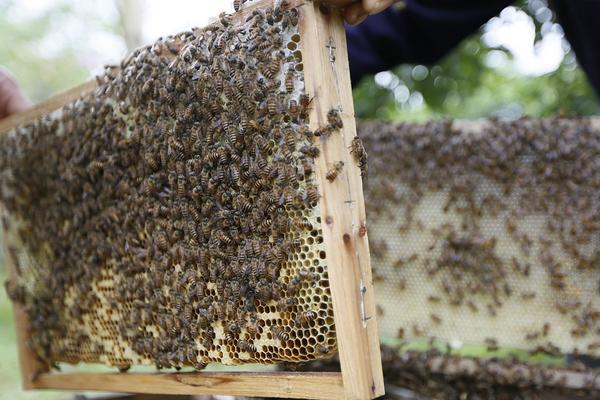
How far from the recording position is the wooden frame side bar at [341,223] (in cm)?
184

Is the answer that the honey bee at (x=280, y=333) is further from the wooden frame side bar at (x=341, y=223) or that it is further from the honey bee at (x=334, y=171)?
the honey bee at (x=334, y=171)

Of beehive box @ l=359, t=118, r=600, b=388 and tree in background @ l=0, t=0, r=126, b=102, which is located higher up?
tree in background @ l=0, t=0, r=126, b=102

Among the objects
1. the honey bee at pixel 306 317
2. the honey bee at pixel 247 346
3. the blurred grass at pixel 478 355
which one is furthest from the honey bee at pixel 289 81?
the blurred grass at pixel 478 355

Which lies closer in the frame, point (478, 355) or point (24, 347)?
point (24, 347)

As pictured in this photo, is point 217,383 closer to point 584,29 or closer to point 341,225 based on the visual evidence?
point 341,225

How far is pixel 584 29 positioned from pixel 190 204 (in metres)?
2.93

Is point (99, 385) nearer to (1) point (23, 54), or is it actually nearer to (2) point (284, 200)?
(2) point (284, 200)

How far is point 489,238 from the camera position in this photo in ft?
11.5

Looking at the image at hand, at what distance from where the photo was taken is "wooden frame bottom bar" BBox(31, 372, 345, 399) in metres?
1.98

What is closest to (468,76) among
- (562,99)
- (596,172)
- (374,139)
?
(562,99)

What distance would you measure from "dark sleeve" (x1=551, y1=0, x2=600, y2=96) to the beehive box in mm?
807

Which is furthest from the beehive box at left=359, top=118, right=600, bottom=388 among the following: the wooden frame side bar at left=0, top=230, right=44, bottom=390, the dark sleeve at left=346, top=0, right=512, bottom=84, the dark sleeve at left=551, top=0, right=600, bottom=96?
the wooden frame side bar at left=0, top=230, right=44, bottom=390

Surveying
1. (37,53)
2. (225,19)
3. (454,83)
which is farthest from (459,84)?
(37,53)

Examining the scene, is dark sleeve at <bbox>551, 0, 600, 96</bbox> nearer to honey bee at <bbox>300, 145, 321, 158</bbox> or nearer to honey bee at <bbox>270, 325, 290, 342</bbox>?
honey bee at <bbox>300, 145, 321, 158</bbox>
